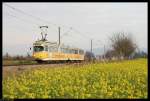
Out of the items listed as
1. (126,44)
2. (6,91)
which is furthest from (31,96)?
(126,44)

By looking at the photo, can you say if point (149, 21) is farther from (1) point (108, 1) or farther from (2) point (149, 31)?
(1) point (108, 1)

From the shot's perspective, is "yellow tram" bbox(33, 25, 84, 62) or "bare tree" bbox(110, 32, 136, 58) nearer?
"yellow tram" bbox(33, 25, 84, 62)

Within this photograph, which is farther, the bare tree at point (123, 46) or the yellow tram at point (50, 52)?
the bare tree at point (123, 46)

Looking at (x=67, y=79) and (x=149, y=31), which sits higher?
(x=149, y=31)

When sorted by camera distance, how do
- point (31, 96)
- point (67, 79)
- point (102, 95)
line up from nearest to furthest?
point (31, 96) → point (102, 95) → point (67, 79)

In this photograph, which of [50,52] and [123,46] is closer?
[50,52]

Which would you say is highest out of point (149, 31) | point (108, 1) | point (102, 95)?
point (108, 1)

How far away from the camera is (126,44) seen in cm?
4741

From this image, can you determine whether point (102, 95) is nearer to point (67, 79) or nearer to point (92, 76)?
point (67, 79)

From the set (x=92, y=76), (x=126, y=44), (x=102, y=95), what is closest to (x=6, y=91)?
(x=102, y=95)

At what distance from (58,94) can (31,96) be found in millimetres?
922

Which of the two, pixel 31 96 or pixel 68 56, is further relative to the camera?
pixel 68 56

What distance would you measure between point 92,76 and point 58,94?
4273 mm

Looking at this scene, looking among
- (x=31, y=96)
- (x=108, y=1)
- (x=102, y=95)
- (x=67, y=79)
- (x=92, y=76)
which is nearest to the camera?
(x=108, y=1)
